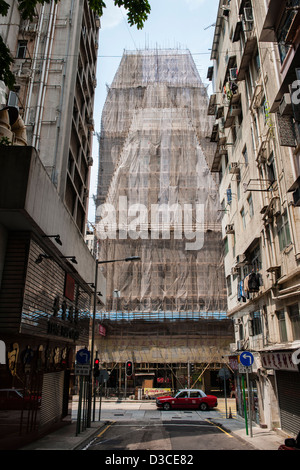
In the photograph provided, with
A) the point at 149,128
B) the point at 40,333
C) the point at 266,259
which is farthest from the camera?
the point at 149,128

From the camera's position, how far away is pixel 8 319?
932 cm

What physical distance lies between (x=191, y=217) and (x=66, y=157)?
19.2 metres

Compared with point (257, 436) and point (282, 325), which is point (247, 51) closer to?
point (282, 325)

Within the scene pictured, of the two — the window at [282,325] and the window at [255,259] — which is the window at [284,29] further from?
the window at [282,325]

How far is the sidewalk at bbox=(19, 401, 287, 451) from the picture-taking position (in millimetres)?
11164

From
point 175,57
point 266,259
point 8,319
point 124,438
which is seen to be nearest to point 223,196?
point 266,259

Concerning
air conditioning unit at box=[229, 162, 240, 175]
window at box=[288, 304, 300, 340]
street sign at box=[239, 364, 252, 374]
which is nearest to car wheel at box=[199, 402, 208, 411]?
street sign at box=[239, 364, 252, 374]

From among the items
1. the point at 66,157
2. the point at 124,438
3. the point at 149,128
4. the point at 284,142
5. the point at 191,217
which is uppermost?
the point at 149,128

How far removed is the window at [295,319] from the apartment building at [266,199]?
0.11 feet

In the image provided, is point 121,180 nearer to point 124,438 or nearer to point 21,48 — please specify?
point 21,48

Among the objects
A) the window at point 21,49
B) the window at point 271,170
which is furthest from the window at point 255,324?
the window at point 21,49

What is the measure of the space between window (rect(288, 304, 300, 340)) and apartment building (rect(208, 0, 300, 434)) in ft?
0.11

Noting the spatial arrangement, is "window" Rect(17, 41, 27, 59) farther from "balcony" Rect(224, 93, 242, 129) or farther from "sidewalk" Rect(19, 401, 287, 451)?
"sidewalk" Rect(19, 401, 287, 451)

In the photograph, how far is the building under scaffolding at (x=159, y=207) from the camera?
31.0 meters
